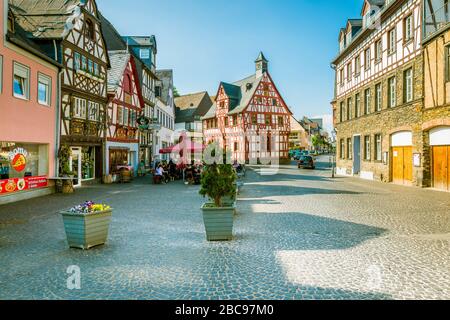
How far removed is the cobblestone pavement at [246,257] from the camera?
4.35 meters

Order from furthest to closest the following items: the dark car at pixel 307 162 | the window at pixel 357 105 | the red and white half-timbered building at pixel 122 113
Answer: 1. the dark car at pixel 307 162
2. the window at pixel 357 105
3. the red and white half-timbered building at pixel 122 113

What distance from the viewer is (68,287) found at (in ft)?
14.6

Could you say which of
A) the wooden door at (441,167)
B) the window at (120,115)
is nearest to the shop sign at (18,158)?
the window at (120,115)

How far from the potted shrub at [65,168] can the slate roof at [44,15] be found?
5.56 m

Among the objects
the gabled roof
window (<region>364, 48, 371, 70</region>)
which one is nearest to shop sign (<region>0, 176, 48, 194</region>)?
window (<region>364, 48, 371, 70</region>)

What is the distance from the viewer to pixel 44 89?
49.1 ft

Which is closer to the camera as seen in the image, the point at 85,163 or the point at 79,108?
the point at 79,108

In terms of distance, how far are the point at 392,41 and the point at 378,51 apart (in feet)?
6.36

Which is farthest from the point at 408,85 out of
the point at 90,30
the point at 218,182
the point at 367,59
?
the point at 90,30

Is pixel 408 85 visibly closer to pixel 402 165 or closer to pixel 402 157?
pixel 402 157

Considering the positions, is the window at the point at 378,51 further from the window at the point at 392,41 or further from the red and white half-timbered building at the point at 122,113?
the red and white half-timbered building at the point at 122,113

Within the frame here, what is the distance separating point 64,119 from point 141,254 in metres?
13.0

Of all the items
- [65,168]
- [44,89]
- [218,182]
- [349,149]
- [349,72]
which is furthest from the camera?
[349,149]

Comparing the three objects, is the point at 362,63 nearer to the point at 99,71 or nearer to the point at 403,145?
the point at 403,145
